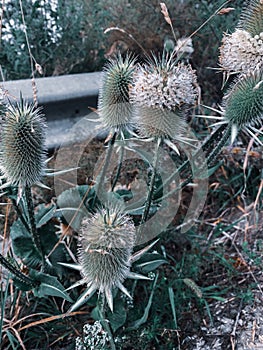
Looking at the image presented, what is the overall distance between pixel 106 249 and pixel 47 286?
1.48 ft

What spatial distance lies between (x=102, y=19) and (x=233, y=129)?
6.58ft

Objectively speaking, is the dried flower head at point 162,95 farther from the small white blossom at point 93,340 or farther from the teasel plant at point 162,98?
the small white blossom at point 93,340

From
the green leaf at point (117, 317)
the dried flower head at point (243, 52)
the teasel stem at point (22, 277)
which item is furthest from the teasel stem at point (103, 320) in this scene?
the dried flower head at point (243, 52)

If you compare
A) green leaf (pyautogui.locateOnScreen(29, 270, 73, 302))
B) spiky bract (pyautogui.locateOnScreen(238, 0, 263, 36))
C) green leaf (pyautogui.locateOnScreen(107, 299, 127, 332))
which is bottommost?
green leaf (pyautogui.locateOnScreen(107, 299, 127, 332))

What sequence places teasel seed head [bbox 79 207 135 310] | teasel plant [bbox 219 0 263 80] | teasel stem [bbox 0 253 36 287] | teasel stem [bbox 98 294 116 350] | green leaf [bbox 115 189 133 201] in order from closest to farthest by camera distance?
1. teasel seed head [bbox 79 207 135 310]
2. teasel plant [bbox 219 0 263 80]
3. teasel stem [bbox 98 294 116 350]
4. teasel stem [bbox 0 253 36 287]
5. green leaf [bbox 115 189 133 201]

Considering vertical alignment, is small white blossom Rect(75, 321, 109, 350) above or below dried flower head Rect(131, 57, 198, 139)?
below

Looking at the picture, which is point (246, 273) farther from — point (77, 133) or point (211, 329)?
point (77, 133)

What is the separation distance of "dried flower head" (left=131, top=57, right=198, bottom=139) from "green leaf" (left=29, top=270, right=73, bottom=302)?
62 cm

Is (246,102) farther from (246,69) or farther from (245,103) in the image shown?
(246,69)

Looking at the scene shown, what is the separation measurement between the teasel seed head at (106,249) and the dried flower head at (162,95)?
12.5 inches

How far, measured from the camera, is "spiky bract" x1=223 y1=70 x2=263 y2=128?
1459mm

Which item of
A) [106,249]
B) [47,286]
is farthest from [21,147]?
[47,286]

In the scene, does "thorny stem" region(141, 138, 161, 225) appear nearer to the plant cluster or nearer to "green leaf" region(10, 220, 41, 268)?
the plant cluster

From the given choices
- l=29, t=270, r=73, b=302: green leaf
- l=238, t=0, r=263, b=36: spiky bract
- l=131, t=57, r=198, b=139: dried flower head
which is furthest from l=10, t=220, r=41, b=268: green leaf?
l=238, t=0, r=263, b=36: spiky bract
